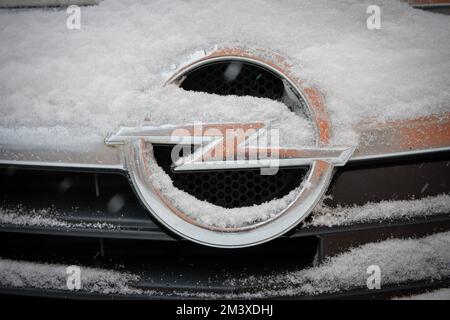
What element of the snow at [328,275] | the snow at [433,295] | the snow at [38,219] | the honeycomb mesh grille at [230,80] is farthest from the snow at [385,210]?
the snow at [38,219]

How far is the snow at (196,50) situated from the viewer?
3.89 feet

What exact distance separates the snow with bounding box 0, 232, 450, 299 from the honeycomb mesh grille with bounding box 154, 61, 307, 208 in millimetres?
250

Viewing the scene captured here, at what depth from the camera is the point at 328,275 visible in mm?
1247

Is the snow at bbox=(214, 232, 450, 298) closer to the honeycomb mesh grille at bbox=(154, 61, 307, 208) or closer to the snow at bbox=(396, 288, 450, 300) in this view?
the snow at bbox=(396, 288, 450, 300)

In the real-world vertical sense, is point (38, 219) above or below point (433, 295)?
above

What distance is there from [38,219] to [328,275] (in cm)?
88

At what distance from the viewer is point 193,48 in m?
1.21

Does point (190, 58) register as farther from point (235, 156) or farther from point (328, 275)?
point (328, 275)

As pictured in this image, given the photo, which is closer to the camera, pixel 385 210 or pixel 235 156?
pixel 235 156

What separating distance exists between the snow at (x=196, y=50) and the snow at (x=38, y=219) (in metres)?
0.24

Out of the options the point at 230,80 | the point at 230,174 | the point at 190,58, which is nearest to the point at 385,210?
the point at 230,174

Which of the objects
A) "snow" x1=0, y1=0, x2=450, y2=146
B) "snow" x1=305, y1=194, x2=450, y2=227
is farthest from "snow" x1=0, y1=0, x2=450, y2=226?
"snow" x1=305, y1=194, x2=450, y2=227

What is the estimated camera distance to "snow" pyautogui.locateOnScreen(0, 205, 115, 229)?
126 cm
